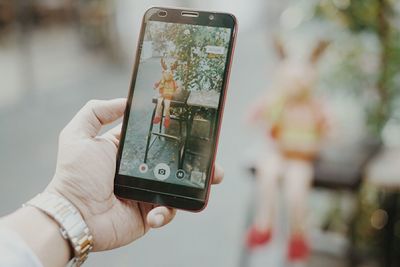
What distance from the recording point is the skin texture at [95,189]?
693 millimetres

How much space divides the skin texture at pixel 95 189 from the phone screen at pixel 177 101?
0.13 feet

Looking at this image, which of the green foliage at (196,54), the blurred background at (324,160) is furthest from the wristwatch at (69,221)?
the blurred background at (324,160)

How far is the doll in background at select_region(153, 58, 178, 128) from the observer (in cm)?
72

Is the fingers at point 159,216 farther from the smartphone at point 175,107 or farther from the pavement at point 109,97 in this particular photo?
the pavement at point 109,97

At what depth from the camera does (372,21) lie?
1.64 m

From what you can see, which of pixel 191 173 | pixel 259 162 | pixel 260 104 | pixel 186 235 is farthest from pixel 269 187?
pixel 191 173

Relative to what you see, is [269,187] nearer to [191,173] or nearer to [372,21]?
[372,21]

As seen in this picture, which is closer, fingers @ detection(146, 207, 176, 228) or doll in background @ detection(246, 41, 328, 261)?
fingers @ detection(146, 207, 176, 228)

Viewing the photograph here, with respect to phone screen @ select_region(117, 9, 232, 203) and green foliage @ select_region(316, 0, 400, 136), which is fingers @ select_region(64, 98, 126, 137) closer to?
phone screen @ select_region(117, 9, 232, 203)

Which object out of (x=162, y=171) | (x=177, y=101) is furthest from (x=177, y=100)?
(x=162, y=171)

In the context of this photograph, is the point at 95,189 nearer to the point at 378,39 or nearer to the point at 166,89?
the point at 166,89

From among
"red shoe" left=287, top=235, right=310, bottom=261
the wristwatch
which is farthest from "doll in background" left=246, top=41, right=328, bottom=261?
the wristwatch

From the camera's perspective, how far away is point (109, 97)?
131 centimetres

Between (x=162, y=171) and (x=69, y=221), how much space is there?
0.45 ft
